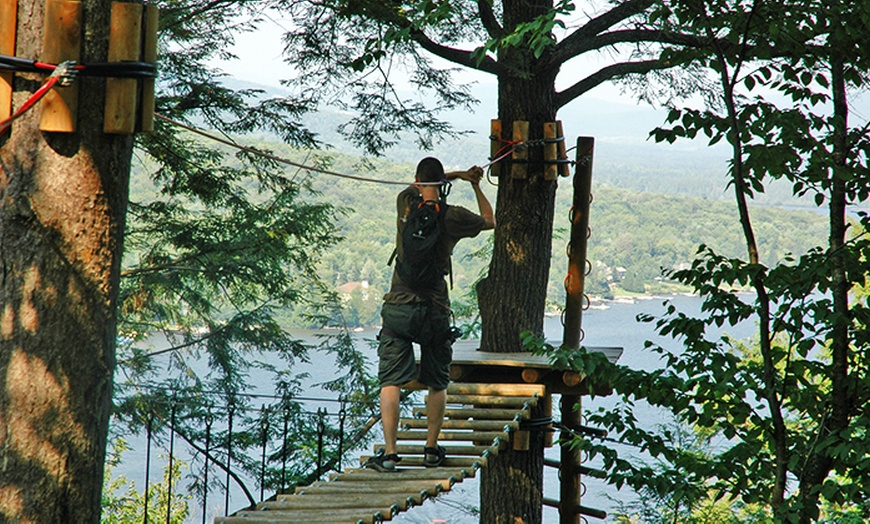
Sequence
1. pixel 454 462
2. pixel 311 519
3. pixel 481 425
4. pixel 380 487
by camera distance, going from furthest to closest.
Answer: pixel 481 425, pixel 454 462, pixel 380 487, pixel 311 519

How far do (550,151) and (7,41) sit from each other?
12.4ft

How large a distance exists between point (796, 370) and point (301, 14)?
491 cm

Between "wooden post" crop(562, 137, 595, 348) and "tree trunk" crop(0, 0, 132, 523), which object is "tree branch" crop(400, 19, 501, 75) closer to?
"wooden post" crop(562, 137, 595, 348)

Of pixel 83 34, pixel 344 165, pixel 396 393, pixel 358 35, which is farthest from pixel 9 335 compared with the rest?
pixel 344 165

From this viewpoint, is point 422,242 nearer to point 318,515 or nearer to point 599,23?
point 318,515

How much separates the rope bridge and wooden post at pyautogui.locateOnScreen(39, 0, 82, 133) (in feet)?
4.03

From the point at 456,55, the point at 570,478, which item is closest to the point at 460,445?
the point at 570,478

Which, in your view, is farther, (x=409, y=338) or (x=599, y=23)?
(x=599, y=23)

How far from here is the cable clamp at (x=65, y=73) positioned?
7.87 feet

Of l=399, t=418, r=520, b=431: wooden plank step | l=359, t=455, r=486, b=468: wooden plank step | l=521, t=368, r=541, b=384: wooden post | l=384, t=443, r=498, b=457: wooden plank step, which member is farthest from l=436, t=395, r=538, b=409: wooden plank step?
l=359, t=455, r=486, b=468: wooden plank step

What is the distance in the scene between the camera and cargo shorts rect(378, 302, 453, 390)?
394 centimetres

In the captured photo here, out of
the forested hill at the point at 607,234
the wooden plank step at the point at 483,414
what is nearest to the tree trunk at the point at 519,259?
the wooden plank step at the point at 483,414

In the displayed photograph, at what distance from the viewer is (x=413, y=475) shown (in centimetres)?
378

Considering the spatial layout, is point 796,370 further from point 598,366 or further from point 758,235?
point 758,235
